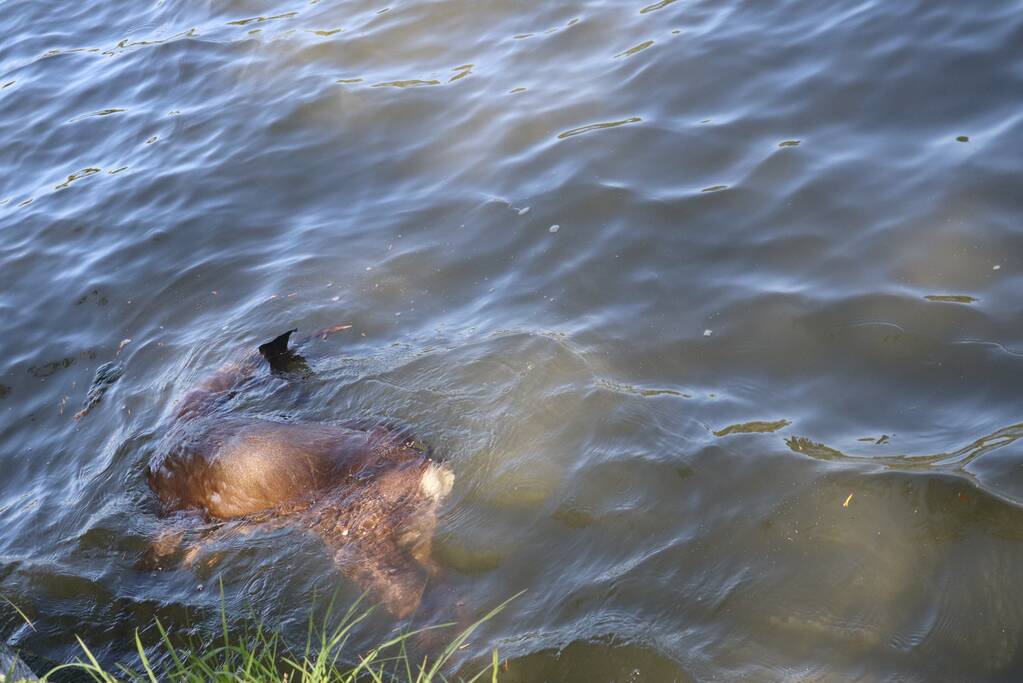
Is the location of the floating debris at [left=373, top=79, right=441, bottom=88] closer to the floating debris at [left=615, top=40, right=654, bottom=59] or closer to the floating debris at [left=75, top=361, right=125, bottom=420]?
the floating debris at [left=615, top=40, right=654, bottom=59]

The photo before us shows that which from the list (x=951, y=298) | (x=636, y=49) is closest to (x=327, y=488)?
(x=951, y=298)

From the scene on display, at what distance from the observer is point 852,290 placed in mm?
5035

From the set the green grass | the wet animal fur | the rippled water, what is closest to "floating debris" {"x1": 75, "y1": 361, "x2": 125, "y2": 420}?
the rippled water

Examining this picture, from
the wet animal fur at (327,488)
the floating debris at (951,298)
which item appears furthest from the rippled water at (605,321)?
the wet animal fur at (327,488)

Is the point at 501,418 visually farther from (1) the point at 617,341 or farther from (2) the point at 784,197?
(2) the point at 784,197

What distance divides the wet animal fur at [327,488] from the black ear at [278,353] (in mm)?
631

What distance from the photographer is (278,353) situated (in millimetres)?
5289

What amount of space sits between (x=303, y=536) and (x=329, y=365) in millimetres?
1400

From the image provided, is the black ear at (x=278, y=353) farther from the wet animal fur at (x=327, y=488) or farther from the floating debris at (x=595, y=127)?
the floating debris at (x=595, y=127)

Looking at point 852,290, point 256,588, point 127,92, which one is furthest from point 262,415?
point 127,92

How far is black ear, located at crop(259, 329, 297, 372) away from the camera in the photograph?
512cm

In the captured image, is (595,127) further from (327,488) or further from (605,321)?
(327,488)

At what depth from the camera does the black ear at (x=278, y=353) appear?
5125mm

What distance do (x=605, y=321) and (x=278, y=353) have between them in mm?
1838
